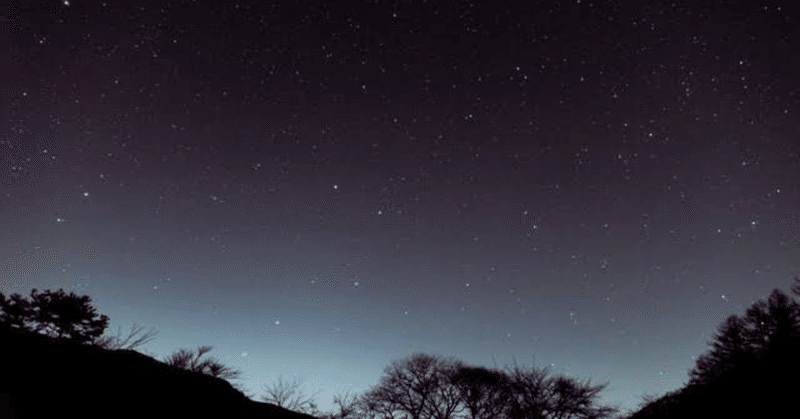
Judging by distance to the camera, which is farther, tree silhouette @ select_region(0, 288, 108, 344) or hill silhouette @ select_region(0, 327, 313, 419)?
tree silhouette @ select_region(0, 288, 108, 344)

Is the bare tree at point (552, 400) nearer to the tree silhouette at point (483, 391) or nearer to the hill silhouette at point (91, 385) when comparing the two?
the tree silhouette at point (483, 391)

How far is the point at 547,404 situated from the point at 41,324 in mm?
39694

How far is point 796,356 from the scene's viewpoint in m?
11.9

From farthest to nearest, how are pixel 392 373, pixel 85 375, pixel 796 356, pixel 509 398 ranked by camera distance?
pixel 392 373
pixel 509 398
pixel 796 356
pixel 85 375

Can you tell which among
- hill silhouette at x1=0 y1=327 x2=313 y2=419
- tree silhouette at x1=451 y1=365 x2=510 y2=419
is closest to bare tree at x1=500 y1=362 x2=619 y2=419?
tree silhouette at x1=451 y1=365 x2=510 y2=419

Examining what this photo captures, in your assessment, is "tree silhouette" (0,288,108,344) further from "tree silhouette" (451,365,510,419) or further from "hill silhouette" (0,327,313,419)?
"tree silhouette" (451,365,510,419)

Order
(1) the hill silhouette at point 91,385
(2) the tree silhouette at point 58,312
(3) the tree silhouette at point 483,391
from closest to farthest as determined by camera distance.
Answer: (1) the hill silhouette at point 91,385 → (2) the tree silhouette at point 58,312 → (3) the tree silhouette at point 483,391

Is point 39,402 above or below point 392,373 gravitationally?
below

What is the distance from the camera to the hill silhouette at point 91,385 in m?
8.02

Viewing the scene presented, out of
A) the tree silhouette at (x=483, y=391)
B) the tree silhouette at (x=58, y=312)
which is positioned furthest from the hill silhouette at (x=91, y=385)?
the tree silhouette at (x=483, y=391)

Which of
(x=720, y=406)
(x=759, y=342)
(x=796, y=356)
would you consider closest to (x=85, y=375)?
(x=720, y=406)

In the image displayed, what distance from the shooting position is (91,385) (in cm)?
942

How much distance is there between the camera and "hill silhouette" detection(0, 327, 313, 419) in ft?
26.3

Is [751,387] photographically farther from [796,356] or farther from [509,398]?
[509,398]
